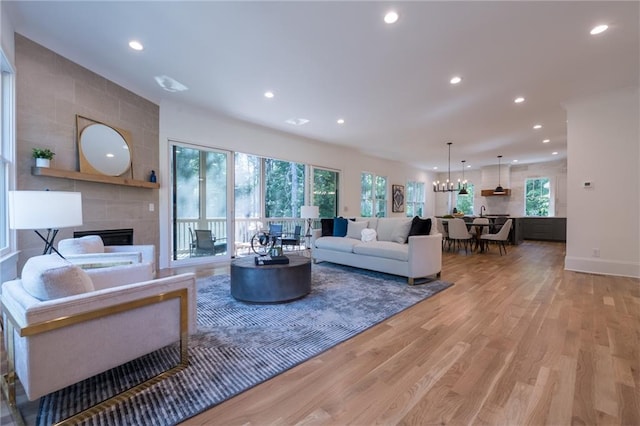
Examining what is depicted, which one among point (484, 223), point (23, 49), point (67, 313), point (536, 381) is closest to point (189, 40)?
point (23, 49)

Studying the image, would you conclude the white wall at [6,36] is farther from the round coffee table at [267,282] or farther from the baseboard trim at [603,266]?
the baseboard trim at [603,266]

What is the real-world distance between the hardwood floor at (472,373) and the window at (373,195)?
6115 millimetres

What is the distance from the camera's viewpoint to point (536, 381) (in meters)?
1.72

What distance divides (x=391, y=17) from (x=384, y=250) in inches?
113

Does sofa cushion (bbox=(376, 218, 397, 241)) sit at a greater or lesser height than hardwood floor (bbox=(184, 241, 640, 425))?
greater

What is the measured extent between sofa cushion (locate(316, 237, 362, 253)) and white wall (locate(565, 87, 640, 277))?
378 centimetres

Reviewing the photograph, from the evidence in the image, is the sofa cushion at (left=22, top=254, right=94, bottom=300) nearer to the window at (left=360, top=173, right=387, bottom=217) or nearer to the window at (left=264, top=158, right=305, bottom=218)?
the window at (left=264, top=158, right=305, bottom=218)

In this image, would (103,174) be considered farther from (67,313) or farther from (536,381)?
(536,381)

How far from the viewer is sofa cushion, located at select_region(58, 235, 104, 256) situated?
2.54m

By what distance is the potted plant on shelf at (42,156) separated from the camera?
3020 mm

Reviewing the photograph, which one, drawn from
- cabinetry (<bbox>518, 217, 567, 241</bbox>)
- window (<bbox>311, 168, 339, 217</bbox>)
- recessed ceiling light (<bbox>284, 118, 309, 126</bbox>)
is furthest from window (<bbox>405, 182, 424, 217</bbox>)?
recessed ceiling light (<bbox>284, 118, 309, 126</bbox>)

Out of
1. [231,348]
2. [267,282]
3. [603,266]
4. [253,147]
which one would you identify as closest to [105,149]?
[253,147]

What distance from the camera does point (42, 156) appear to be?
3.04m

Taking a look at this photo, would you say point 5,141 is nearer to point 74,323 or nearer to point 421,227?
point 74,323
